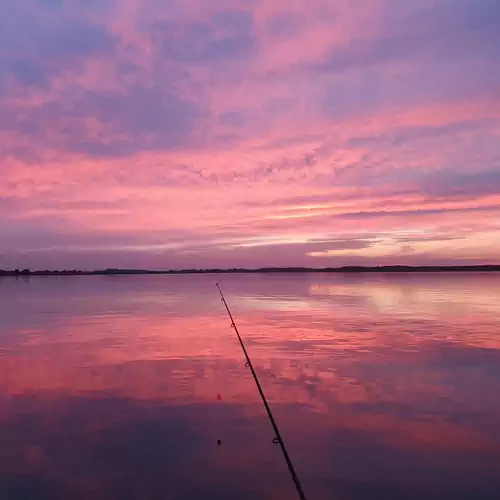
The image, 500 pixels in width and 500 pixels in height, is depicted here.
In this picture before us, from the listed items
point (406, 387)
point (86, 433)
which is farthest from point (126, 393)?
point (406, 387)

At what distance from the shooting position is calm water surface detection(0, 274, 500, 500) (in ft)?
30.0

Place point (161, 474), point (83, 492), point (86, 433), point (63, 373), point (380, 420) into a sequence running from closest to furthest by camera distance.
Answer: point (83, 492)
point (161, 474)
point (86, 433)
point (380, 420)
point (63, 373)

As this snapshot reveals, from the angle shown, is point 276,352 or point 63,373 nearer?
point 63,373

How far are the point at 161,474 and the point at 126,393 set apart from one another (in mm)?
5499

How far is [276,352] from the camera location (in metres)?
21.0

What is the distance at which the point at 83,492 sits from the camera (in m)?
8.81

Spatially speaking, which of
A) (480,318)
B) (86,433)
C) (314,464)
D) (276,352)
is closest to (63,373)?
(86,433)

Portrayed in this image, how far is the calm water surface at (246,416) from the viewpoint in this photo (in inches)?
360

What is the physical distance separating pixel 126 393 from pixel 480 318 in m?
24.5

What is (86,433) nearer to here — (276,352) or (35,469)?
(35,469)

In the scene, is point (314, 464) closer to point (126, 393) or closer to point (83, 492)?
point (83, 492)

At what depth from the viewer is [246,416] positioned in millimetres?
12672

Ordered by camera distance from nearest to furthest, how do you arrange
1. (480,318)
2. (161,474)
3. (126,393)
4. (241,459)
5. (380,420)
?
(161,474) < (241,459) < (380,420) < (126,393) < (480,318)

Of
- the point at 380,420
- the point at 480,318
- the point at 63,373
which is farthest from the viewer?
the point at 480,318
